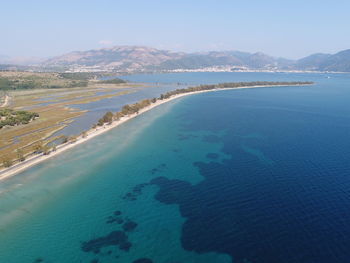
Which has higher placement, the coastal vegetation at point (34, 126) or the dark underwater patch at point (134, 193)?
the coastal vegetation at point (34, 126)

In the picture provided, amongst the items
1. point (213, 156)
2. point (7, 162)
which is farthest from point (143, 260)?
point (7, 162)

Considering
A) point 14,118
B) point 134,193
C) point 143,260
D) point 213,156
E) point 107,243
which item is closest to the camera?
point 143,260

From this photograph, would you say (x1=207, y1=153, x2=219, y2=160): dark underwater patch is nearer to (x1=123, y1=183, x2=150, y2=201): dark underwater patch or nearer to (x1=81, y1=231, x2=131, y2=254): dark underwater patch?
(x1=123, y1=183, x2=150, y2=201): dark underwater patch

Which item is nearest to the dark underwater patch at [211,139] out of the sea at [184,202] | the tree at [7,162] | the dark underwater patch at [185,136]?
the sea at [184,202]

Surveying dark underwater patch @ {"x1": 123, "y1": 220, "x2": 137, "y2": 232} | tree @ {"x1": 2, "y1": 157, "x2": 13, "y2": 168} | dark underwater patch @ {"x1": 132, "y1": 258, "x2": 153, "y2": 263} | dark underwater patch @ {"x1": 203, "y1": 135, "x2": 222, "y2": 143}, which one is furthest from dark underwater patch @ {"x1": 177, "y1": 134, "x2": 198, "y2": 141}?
dark underwater patch @ {"x1": 132, "y1": 258, "x2": 153, "y2": 263}

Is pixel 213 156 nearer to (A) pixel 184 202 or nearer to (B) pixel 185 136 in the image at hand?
(B) pixel 185 136

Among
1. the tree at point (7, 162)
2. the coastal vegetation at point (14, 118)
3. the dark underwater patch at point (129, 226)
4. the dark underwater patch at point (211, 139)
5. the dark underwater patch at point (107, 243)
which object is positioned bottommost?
the dark underwater patch at point (107, 243)

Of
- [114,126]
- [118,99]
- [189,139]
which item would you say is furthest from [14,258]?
[118,99]

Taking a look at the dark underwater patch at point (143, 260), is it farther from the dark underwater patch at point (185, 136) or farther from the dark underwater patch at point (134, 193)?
the dark underwater patch at point (185, 136)

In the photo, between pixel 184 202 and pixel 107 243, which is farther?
pixel 184 202

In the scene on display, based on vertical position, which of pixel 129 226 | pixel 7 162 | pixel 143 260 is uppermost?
pixel 7 162
